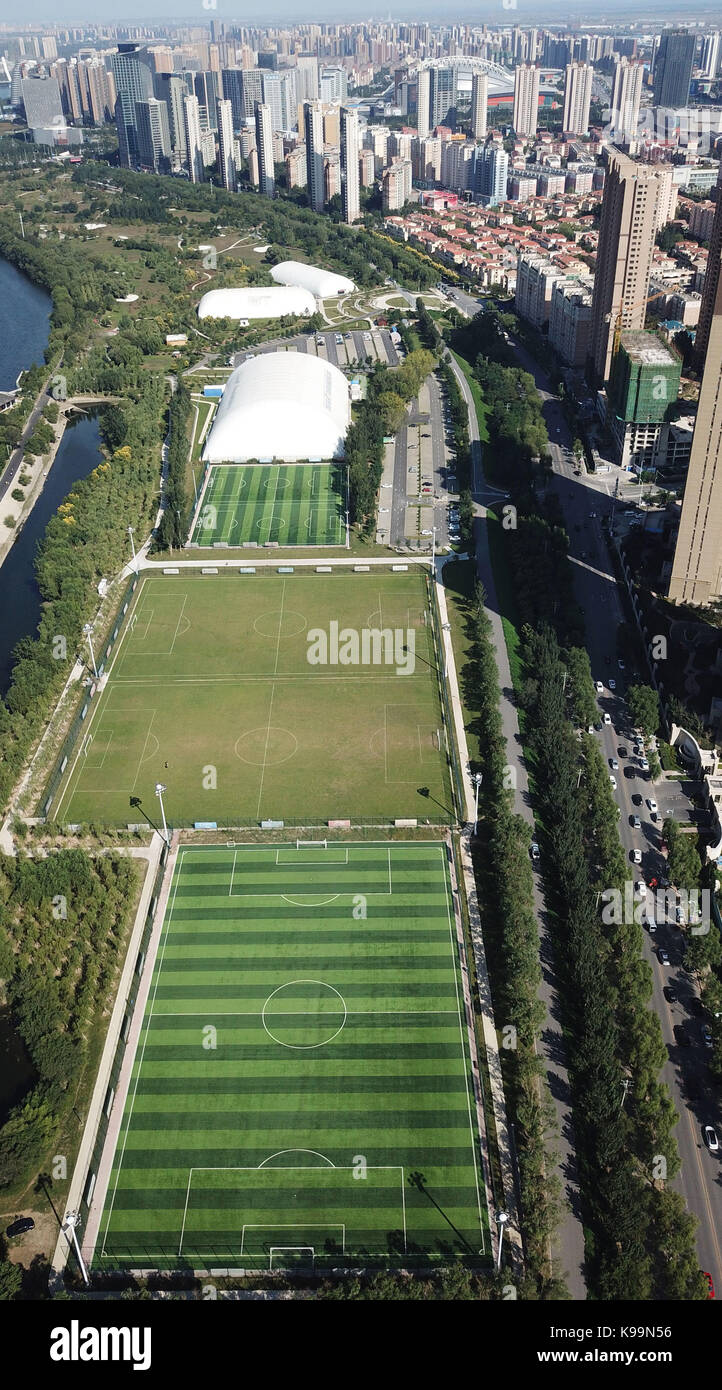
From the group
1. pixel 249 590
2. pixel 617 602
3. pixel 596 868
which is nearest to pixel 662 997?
pixel 596 868

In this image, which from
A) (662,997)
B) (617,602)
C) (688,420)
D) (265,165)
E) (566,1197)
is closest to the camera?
(566,1197)

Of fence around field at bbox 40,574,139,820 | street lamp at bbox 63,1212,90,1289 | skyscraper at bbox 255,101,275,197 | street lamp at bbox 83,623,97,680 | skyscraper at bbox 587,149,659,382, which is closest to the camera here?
street lamp at bbox 63,1212,90,1289

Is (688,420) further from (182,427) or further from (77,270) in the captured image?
(77,270)

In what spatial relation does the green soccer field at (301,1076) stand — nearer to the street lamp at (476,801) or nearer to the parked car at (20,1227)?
the street lamp at (476,801)

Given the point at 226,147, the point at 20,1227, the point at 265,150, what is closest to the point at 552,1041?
the point at 20,1227

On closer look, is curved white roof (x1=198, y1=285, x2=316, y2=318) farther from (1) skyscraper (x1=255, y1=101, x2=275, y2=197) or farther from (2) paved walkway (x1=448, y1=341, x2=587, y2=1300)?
(2) paved walkway (x1=448, y1=341, x2=587, y2=1300)

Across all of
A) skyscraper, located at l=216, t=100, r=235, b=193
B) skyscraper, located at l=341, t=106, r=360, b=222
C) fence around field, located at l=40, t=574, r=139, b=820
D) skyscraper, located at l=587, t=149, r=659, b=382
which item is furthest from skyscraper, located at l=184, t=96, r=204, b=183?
fence around field, located at l=40, t=574, r=139, b=820
